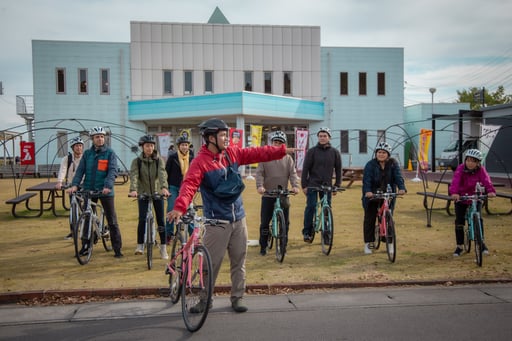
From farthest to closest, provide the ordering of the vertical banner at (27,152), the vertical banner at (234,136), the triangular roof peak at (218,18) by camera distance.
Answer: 1. the triangular roof peak at (218,18)
2. the vertical banner at (27,152)
3. the vertical banner at (234,136)

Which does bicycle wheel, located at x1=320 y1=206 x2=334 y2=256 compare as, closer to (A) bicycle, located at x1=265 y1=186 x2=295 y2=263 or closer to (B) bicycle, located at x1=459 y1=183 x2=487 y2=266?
(A) bicycle, located at x1=265 y1=186 x2=295 y2=263

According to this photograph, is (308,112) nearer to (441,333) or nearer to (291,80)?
(291,80)

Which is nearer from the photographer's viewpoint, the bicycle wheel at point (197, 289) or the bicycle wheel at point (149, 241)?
the bicycle wheel at point (197, 289)

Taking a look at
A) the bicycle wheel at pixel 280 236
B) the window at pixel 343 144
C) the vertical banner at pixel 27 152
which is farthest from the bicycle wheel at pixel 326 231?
the window at pixel 343 144

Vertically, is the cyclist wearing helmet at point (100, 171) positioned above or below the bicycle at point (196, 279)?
above

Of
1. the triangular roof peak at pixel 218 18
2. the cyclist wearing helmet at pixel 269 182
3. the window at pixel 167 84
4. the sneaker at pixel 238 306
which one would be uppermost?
the triangular roof peak at pixel 218 18

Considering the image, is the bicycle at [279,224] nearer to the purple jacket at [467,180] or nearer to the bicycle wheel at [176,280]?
the bicycle wheel at [176,280]

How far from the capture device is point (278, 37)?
3759 cm

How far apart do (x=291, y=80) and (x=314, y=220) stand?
3004 cm

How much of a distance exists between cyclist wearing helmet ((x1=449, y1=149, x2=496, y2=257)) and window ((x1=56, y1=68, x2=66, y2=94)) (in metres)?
33.9

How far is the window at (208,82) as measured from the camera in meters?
37.5

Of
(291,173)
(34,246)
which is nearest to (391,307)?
(291,173)

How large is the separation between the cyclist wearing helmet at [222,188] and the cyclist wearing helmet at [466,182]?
4037 millimetres

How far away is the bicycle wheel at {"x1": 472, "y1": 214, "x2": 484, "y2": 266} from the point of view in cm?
759
